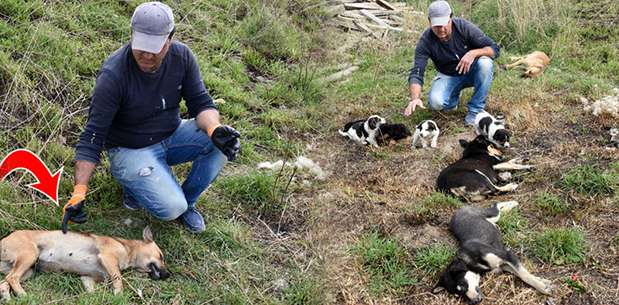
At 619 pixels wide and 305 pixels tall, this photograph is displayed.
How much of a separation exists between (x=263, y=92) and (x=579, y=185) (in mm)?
3825

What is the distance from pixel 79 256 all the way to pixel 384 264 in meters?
2.10

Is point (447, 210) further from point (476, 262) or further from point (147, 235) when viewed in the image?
point (147, 235)

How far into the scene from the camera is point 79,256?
3.84m

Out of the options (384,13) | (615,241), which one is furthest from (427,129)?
(384,13)

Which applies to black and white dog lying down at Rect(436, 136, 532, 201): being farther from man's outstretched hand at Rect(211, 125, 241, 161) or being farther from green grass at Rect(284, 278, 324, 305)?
man's outstretched hand at Rect(211, 125, 241, 161)

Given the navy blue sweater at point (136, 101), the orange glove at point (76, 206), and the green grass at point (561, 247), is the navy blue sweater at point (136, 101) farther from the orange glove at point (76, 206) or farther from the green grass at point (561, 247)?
the green grass at point (561, 247)

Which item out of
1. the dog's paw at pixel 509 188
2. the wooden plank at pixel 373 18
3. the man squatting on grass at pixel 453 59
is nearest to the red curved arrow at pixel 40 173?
the dog's paw at pixel 509 188

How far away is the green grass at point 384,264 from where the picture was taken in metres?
4.01

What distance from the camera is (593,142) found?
5805 millimetres

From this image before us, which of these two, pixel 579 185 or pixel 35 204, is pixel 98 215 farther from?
pixel 579 185

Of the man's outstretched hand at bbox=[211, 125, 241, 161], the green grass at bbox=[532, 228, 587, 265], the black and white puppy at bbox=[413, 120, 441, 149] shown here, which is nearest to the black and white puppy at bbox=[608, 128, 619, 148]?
the black and white puppy at bbox=[413, 120, 441, 149]

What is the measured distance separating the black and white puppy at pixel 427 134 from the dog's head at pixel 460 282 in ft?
7.88

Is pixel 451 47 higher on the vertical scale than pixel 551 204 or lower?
higher

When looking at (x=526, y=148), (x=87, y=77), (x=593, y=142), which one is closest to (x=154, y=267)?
(x=87, y=77)
